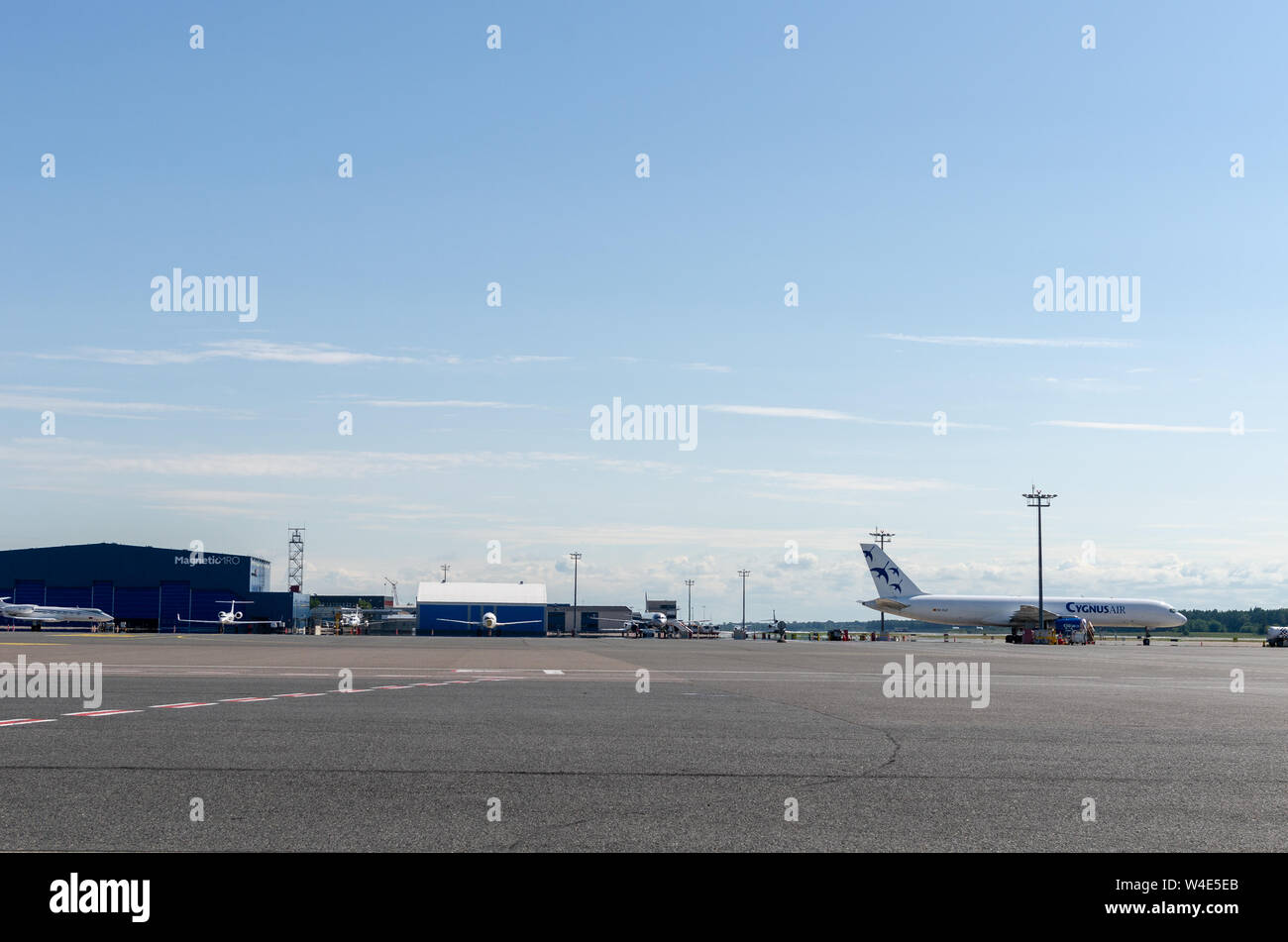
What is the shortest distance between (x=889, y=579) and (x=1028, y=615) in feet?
49.5

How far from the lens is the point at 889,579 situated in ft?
400

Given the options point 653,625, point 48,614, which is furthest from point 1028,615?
point 48,614

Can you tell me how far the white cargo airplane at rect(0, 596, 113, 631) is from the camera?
11405 centimetres

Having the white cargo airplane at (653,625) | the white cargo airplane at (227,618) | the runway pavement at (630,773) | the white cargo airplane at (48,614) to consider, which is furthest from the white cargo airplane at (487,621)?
the runway pavement at (630,773)

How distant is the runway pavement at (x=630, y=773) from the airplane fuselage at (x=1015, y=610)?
97.9m

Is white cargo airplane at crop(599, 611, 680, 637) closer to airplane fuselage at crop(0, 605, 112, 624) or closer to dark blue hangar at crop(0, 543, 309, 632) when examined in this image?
dark blue hangar at crop(0, 543, 309, 632)

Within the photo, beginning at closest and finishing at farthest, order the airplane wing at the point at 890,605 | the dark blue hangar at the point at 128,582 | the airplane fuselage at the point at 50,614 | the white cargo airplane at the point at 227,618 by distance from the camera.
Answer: the airplane fuselage at the point at 50,614
the airplane wing at the point at 890,605
the white cargo airplane at the point at 227,618
the dark blue hangar at the point at 128,582

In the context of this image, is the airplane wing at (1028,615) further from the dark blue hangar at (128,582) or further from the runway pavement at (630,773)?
the runway pavement at (630,773)

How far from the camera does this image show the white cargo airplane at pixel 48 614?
114 meters

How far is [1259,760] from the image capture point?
13.4 m
